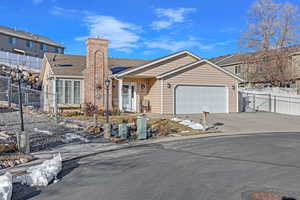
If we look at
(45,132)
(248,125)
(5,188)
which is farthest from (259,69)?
(5,188)

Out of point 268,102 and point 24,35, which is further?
point 24,35

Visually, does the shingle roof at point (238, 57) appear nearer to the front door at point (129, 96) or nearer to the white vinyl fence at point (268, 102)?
the white vinyl fence at point (268, 102)

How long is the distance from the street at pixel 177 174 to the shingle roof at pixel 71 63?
41.4 ft

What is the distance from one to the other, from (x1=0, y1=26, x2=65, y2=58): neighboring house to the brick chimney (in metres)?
28.8

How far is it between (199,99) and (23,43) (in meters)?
37.5

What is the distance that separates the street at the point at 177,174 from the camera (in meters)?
4.84

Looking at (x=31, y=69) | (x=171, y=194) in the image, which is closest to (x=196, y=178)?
(x=171, y=194)

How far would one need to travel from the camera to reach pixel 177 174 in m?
6.04

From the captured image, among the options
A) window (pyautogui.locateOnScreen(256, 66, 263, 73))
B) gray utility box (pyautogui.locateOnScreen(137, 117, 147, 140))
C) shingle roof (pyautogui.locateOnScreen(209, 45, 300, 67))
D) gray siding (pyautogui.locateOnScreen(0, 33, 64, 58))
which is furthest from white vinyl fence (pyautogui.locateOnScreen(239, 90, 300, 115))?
gray siding (pyautogui.locateOnScreen(0, 33, 64, 58))

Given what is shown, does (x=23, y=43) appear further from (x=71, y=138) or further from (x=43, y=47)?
(x=71, y=138)

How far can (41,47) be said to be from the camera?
48.5 m

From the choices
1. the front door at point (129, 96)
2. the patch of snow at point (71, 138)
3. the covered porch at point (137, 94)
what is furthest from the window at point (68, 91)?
the patch of snow at point (71, 138)

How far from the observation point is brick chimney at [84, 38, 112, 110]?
765 inches

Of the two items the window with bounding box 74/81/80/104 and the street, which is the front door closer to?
the window with bounding box 74/81/80/104
